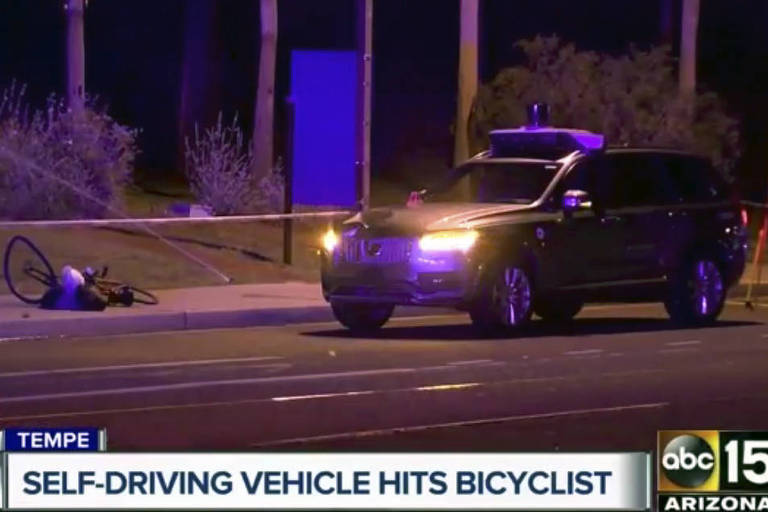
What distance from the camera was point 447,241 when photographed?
1820cm

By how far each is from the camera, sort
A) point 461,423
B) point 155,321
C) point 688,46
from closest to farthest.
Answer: point 461,423 → point 155,321 → point 688,46

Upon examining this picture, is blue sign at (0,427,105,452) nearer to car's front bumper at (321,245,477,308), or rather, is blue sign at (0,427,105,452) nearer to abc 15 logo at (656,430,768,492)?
abc 15 logo at (656,430,768,492)

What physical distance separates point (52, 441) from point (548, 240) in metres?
10.7

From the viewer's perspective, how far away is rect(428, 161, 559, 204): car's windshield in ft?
62.8

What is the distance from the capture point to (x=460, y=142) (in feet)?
96.1

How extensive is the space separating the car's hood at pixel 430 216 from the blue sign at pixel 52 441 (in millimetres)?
9772

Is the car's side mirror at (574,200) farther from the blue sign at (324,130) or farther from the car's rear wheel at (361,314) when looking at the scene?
the blue sign at (324,130)

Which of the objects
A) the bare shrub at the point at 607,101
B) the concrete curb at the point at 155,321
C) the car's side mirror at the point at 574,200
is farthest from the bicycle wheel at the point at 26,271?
the bare shrub at the point at 607,101

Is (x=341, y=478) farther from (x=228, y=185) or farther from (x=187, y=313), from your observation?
(x=228, y=185)

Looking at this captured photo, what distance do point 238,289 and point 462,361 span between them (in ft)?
22.1

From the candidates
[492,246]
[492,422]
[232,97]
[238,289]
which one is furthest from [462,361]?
[232,97]

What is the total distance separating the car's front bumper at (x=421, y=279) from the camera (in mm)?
18172

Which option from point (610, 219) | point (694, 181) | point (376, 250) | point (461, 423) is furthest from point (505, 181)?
point (461, 423)

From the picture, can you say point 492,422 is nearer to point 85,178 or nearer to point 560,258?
point 560,258
